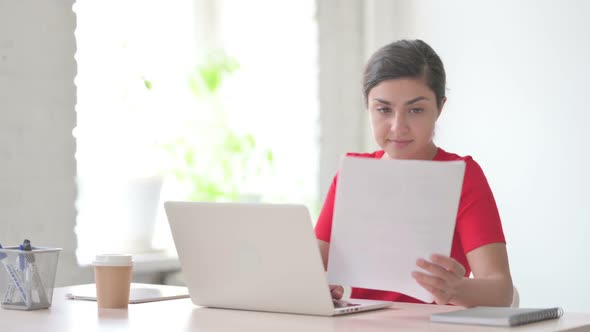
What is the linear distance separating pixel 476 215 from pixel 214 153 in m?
1.93

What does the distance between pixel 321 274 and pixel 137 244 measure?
1913 millimetres

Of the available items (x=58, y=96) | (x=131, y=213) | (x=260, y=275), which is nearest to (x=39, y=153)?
(x=58, y=96)

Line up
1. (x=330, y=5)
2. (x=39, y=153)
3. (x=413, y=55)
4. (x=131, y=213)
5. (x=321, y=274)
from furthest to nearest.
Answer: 1. (x=330, y=5)
2. (x=131, y=213)
3. (x=39, y=153)
4. (x=413, y=55)
5. (x=321, y=274)

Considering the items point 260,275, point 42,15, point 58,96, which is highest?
point 42,15

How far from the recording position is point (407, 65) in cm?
209

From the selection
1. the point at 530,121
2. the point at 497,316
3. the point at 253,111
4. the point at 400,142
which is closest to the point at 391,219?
the point at 497,316

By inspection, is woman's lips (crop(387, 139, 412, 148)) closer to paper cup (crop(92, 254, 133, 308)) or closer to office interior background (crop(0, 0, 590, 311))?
paper cup (crop(92, 254, 133, 308))

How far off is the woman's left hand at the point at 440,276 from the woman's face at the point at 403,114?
54 centimetres

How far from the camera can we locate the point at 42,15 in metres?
3.05

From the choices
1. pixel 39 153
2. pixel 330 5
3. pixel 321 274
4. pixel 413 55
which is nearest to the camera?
pixel 321 274

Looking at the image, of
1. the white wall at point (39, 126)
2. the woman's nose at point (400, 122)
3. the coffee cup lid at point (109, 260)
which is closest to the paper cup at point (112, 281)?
the coffee cup lid at point (109, 260)

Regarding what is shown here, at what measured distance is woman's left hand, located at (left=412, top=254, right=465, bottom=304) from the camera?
1.55 meters

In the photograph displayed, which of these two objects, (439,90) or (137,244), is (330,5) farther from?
(439,90)

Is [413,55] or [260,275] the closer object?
[260,275]
